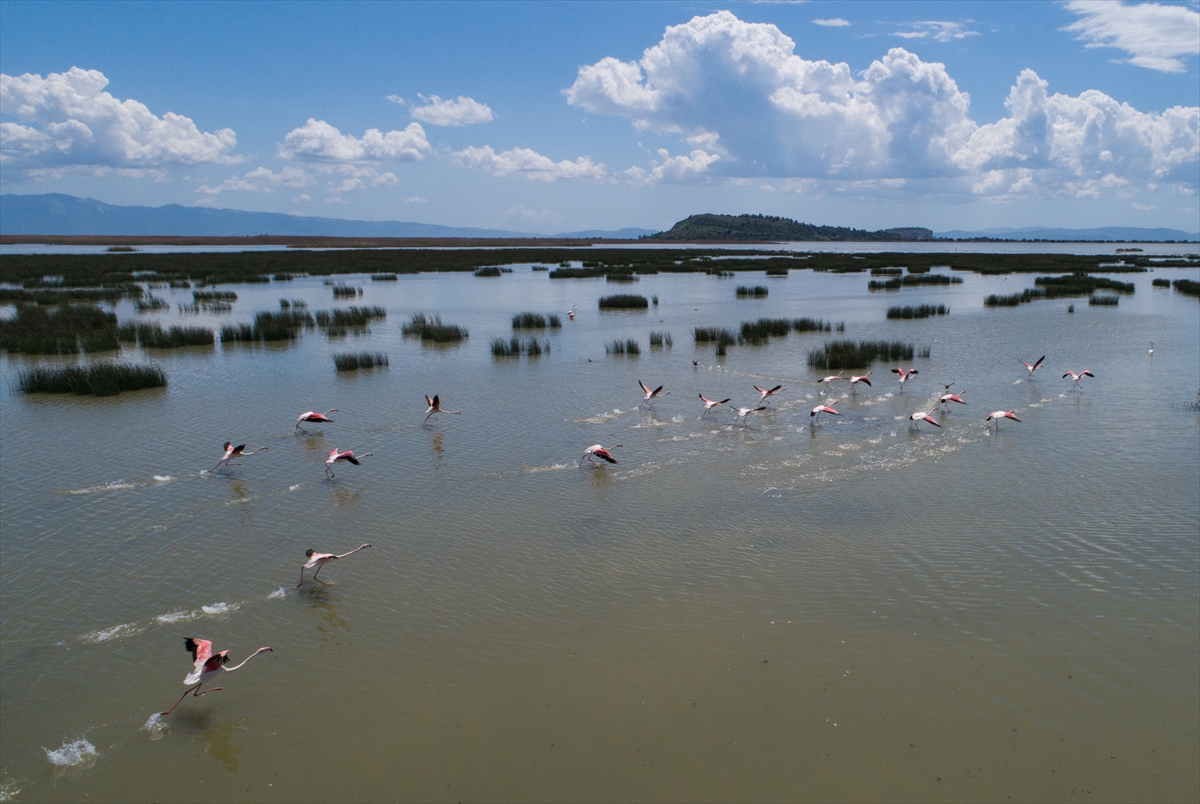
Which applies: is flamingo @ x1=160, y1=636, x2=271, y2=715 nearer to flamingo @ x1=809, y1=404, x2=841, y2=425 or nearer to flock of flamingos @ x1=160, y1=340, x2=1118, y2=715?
flock of flamingos @ x1=160, y1=340, x2=1118, y2=715

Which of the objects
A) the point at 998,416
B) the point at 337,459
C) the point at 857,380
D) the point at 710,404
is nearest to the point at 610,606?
the point at 337,459

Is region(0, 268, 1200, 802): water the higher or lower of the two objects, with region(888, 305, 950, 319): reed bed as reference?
lower

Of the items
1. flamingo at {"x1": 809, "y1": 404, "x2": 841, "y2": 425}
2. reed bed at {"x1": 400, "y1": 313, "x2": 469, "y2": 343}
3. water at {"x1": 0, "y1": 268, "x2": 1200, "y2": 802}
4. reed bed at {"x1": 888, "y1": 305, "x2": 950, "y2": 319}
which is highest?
reed bed at {"x1": 888, "y1": 305, "x2": 950, "y2": 319}

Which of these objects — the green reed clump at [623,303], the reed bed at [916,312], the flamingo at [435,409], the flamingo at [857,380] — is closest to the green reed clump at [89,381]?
the flamingo at [435,409]

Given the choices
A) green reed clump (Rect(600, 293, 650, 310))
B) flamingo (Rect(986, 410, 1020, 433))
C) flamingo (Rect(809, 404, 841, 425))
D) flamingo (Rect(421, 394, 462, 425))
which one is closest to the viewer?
flamingo (Rect(986, 410, 1020, 433))

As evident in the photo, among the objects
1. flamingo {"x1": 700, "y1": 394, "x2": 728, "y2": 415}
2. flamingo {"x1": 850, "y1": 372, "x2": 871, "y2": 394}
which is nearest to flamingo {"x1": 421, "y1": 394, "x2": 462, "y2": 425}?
flamingo {"x1": 700, "y1": 394, "x2": 728, "y2": 415}

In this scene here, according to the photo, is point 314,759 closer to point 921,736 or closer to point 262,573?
point 262,573
